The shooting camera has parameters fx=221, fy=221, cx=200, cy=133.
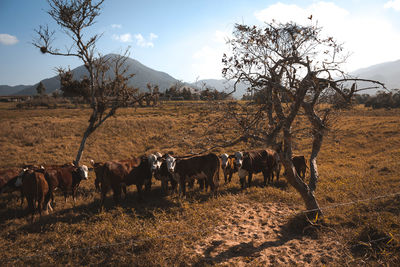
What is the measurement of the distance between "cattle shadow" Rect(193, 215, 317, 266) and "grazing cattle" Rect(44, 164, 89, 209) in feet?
20.6

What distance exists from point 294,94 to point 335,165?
32.7 ft

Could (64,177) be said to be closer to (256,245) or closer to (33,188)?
(33,188)

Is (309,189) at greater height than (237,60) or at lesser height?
lesser

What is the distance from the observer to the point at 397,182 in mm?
9547

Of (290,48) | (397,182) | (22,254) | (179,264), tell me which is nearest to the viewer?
(179,264)

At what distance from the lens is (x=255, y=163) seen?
35.6ft

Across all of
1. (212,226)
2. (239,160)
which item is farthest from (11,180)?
(239,160)

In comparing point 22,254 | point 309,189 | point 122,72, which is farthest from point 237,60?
point 22,254

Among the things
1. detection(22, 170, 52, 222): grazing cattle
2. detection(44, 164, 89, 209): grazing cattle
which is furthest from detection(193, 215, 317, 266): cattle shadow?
detection(44, 164, 89, 209): grazing cattle

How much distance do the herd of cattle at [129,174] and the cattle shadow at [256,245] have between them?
3.55 meters

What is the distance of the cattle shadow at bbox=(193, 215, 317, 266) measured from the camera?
544 centimetres

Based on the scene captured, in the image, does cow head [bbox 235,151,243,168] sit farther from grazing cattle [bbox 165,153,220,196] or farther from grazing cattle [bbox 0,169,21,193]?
grazing cattle [bbox 0,169,21,193]

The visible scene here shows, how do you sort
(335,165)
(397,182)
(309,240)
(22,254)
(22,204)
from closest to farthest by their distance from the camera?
(22,254), (309,240), (22,204), (397,182), (335,165)

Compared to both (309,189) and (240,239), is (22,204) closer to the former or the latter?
(240,239)
